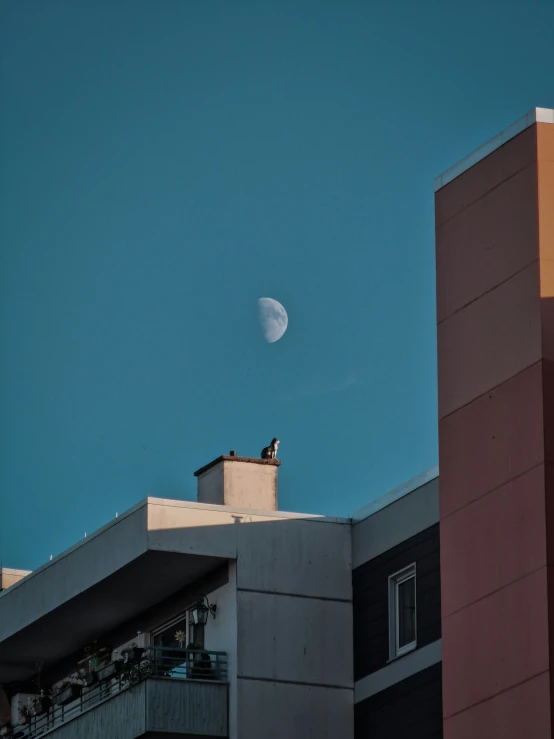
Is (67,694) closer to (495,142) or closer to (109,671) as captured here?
(109,671)

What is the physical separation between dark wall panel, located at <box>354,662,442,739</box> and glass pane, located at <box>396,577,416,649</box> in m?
0.91

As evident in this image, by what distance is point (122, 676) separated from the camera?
120 ft

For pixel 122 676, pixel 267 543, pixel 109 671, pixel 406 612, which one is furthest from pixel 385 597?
pixel 109 671

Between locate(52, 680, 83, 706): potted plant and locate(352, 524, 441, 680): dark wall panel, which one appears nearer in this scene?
locate(352, 524, 441, 680): dark wall panel

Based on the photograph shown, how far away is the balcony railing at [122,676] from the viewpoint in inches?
1388

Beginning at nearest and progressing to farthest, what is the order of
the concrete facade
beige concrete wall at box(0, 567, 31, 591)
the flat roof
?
the flat roof, the concrete facade, beige concrete wall at box(0, 567, 31, 591)

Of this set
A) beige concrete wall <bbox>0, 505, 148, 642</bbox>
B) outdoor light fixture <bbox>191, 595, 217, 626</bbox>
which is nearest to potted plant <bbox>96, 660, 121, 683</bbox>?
beige concrete wall <bbox>0, 505, 148, 642</bbox>

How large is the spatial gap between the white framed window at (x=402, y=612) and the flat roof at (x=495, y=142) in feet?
27.4

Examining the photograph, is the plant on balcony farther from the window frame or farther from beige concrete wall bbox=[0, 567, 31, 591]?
beige concrete wall bbox=[0, 567, 31, 591]

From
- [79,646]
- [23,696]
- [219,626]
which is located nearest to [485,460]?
[219,626]

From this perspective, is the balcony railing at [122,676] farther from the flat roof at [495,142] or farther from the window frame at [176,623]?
the flat roof at [495,142]

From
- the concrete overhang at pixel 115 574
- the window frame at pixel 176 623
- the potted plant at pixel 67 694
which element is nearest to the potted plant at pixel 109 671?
the potted plant at pixel 67 694

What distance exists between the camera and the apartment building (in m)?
25.0

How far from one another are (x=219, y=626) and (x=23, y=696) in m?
10.1
